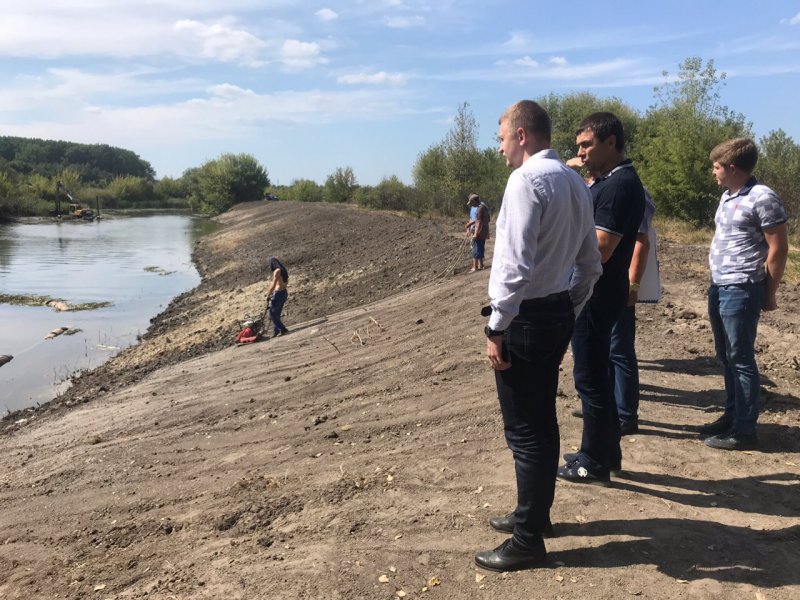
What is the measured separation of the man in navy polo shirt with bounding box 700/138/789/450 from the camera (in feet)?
12.8

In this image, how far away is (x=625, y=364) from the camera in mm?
4422

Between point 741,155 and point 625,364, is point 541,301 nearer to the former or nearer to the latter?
point 625,364

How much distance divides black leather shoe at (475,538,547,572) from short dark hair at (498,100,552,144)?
197cm

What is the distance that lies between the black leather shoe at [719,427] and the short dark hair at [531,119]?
2.84 m

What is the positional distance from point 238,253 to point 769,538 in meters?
31.6

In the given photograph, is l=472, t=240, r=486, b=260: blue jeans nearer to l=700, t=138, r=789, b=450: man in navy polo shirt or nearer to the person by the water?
the person by the water

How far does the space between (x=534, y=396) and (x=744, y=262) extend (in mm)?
2176

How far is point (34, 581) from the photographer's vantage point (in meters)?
3.98

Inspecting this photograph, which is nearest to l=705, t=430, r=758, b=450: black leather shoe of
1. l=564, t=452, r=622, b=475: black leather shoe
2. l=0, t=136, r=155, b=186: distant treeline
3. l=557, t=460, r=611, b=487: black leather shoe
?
l=564, t=452, r=622, b=475: black leather shoe

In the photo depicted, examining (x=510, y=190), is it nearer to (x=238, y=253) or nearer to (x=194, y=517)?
(x=194, y=517)

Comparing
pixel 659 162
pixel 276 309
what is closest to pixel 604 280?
pixel 276 309

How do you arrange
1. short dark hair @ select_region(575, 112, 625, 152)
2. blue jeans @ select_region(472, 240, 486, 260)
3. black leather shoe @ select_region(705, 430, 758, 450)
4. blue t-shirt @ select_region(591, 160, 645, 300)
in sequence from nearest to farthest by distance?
blue t-shirt @ select_region(591, 160, 645, 300) < short dark hair @ select_region(575, 112, 625, 152) < black leather shoe @ select_region(705, 430, 758, 450) < blue jeans @ select_region(472, 240, 486, 260)

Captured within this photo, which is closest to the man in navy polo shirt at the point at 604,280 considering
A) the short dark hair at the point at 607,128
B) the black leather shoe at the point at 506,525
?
the short dark hair at the point at 607,128

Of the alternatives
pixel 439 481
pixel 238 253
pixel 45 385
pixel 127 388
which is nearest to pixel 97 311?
pixel 45 385
